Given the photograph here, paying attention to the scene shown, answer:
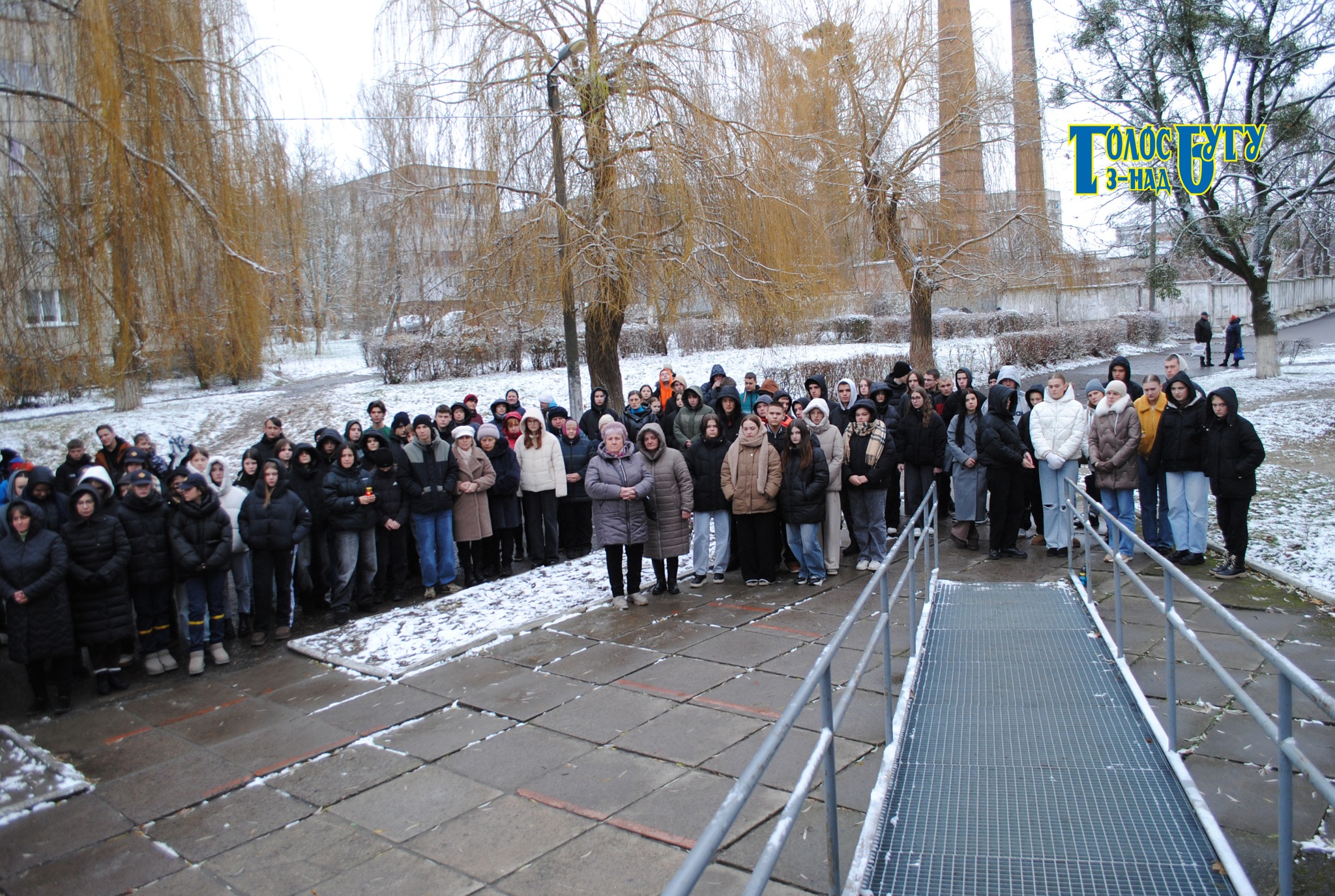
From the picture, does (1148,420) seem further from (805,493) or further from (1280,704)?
(1280,704)

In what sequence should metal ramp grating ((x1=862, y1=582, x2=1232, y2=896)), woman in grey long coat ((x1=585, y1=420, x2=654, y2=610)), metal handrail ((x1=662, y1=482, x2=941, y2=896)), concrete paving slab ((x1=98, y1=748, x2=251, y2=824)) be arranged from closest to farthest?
metal handrail ((x1=662, y1=482, x2=941, y2=896)) < metal ramp grating ((x1=862, y1=582, x2=1232, y2=896)) < concrete paving slab ((x1=98, y1=748, x2=251, y2=824)) < woman in grey long coat ((x1=585, y1=420, x2=654, y2=610))

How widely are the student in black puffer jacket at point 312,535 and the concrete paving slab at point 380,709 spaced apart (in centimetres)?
250

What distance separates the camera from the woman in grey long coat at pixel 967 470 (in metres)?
9.54

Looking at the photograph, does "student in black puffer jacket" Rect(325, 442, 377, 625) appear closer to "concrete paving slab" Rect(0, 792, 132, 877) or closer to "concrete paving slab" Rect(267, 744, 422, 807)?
"concrete paving slab" Rect(267, 744, 422, 807)

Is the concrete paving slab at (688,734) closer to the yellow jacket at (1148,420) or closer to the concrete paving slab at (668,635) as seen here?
the concrete paving slab at (668,635)

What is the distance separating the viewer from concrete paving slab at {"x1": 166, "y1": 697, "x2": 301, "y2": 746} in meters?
5.88

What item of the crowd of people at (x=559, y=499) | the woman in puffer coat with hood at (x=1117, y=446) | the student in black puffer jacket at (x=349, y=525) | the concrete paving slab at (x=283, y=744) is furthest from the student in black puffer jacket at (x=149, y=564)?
the woman in puffer coat with hood at (x=1117, y=446)

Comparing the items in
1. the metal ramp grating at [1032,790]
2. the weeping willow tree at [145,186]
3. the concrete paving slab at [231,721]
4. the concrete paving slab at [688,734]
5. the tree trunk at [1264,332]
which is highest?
the weeping willow tree at [145,186]

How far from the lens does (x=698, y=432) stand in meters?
10.2

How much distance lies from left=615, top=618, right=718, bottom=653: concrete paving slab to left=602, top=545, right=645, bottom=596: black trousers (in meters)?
0.69

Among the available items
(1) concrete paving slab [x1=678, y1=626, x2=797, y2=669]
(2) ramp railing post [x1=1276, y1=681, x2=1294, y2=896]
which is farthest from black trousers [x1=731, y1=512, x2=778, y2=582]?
(2) ramp railing post [x1=1276, y1=681, x2=1294, y2=896]

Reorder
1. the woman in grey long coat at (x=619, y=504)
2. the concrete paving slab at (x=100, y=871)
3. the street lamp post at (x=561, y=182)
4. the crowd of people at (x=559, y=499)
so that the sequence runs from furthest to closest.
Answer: the street lamp post at (x=561, y=182) < the woman in grey long coat at (x=619, y=504) < the crowd of people at (x=559, y=499) < the concrete paving slab at (x=100, y=871)

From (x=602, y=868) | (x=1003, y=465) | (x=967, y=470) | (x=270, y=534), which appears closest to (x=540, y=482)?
(x=270, y=534)

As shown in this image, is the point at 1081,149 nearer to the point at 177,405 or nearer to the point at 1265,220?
the point at 1265,220
